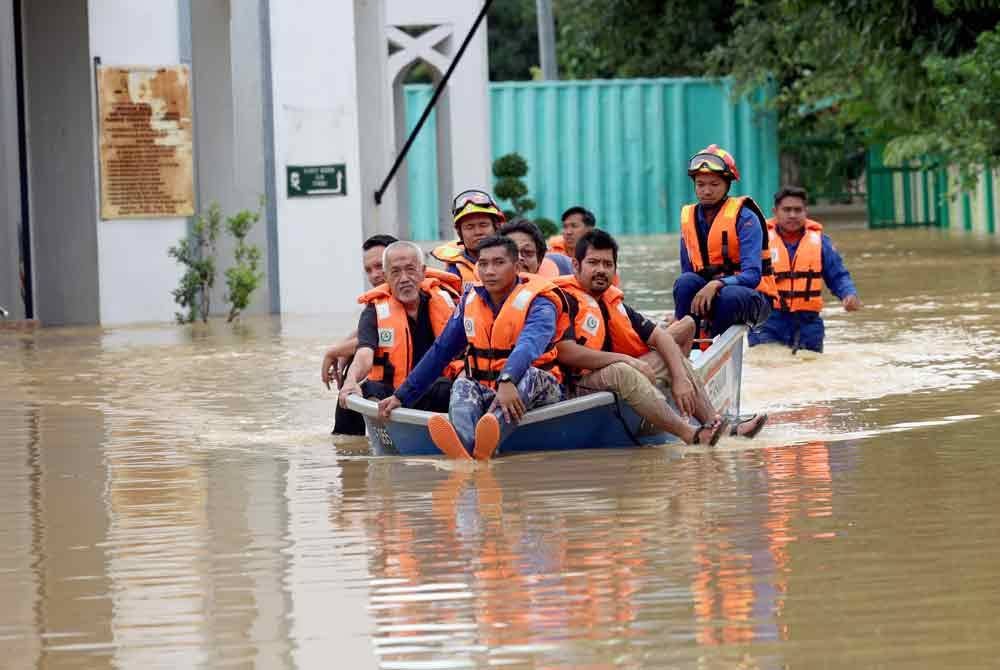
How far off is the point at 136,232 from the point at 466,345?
41.1 ft

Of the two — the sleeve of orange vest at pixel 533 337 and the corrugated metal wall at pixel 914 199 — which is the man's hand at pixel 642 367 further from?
the corrugated metal wall at pixel 914 199

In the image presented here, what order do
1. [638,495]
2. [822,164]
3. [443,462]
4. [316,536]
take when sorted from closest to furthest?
[316,536]
[638,495]
[443,462]
[822,164]

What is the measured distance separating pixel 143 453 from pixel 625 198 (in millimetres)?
33247

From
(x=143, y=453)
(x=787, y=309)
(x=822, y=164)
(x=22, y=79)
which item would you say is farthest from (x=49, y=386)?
(x=822, y=164)

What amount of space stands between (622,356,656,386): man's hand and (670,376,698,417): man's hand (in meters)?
0.16

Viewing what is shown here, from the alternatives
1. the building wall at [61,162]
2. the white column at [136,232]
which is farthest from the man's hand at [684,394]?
the building wall at [61,162]

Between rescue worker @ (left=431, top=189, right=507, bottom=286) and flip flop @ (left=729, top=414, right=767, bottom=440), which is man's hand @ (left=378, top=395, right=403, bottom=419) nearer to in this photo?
rescue worker @ (left=431, top=189, right=507, bottom=286)

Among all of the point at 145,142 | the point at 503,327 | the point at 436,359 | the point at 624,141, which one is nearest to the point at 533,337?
the point at 503,327

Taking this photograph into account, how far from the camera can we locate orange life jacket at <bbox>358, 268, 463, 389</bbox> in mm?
12133

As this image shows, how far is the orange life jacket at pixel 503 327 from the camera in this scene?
11.2 m

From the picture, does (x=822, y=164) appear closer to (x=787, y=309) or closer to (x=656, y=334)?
(x=787, y=309)

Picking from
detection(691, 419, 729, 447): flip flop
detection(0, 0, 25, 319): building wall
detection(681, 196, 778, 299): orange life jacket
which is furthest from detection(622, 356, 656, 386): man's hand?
detection(0, 0, 25, 319): building wall

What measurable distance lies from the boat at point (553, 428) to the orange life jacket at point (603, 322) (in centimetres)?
39

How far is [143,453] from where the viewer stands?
40.8 feet
